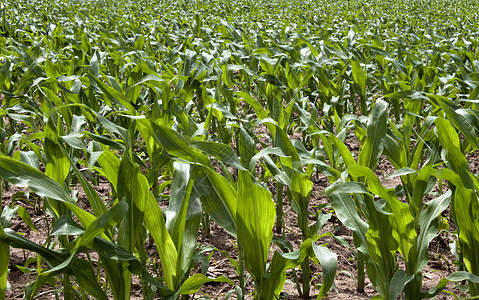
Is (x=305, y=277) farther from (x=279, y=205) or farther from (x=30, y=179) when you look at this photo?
(x=30, y=179)

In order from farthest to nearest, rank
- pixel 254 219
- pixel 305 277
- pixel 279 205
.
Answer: pixel 279 205, pixel 305 277, pixel 254 219

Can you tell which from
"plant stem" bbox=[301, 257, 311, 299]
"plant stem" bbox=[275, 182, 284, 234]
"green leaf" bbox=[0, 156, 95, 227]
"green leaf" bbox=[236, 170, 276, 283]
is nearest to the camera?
"green leaf" bbox=[0, 156, 95, 227]

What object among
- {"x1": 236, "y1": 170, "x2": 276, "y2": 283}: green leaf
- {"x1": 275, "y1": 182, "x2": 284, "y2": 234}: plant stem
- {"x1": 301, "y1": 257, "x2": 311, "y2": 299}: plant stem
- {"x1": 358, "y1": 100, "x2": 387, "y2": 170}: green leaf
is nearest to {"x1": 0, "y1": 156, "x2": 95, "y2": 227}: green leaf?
{"x1": 236, "y1": 170, "x2": 276, "y2": 283}: green leaf

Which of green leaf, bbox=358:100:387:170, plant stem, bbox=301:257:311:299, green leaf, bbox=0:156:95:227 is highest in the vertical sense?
green leaf, bbox=358:100:387:170

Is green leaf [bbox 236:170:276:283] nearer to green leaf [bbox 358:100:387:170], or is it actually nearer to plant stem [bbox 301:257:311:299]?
plant stem [bbox 301:257:311:299]

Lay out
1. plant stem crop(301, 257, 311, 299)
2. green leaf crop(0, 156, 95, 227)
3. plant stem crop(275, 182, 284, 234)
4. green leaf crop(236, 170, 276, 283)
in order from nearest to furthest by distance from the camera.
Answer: green leaf crop(0, 156, 95, 227) < green leaf crop(236, 170, 276, 283) < plant stem crop(301, 257, 311, 299) < plant stem crop(275, 182, 284, 234)

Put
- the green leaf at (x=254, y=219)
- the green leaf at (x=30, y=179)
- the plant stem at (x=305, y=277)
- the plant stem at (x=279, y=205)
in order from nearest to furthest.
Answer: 1. the green leaf at (x=30, y=179)
2. the green leaf at (x=254, y=219)
3. the plant stem at (x=305, y=277)
4. the plant stem at (x=279, y=205)

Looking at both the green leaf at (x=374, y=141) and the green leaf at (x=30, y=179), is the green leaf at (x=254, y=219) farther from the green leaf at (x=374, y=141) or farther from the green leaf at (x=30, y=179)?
the green leaf at (x=374, y=141)

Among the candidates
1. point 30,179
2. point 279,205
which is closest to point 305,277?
point 279,205

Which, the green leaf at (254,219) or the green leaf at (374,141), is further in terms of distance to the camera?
the green leaf at (374,141)

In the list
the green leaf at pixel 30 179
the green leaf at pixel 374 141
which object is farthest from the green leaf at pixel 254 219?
the green leaf at pixel 374 141

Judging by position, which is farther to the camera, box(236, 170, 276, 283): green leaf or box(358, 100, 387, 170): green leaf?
box(358, 100, 387, 170): green leaf

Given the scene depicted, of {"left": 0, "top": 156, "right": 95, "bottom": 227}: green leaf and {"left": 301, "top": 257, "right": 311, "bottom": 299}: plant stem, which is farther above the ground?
{"left": 0, "top": 156, "right": 95, "bottom": 227}: green leaf

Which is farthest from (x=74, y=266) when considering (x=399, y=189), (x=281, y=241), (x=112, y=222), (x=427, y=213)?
(x=399, y=189)
